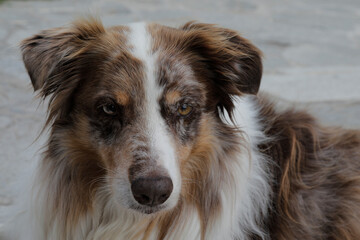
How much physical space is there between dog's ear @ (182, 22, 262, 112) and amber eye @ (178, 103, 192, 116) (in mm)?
291

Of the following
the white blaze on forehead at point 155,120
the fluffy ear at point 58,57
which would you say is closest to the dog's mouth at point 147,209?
the white blaze on forehead at point 155,120

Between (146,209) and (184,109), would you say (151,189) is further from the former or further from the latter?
(184,109)

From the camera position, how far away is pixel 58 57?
297cm

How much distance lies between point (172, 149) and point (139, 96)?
320 millimetres

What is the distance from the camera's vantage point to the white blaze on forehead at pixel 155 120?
9.36ft

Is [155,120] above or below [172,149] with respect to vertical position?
above

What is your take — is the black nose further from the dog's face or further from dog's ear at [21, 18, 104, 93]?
dog's ear at [21, 18, 104, 93]

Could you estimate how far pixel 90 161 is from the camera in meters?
3.15

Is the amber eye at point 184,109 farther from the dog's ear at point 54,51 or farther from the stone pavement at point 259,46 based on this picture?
the stone pavement at point 259,46

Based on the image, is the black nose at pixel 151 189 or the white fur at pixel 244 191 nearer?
the black nose at pixel 151 189

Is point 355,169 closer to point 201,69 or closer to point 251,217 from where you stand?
point 251,217

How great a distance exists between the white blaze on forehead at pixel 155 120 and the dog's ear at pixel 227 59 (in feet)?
1.06

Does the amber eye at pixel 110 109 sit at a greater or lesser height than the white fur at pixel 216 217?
greater

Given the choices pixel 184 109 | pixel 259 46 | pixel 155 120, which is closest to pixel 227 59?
pixel 184 109
